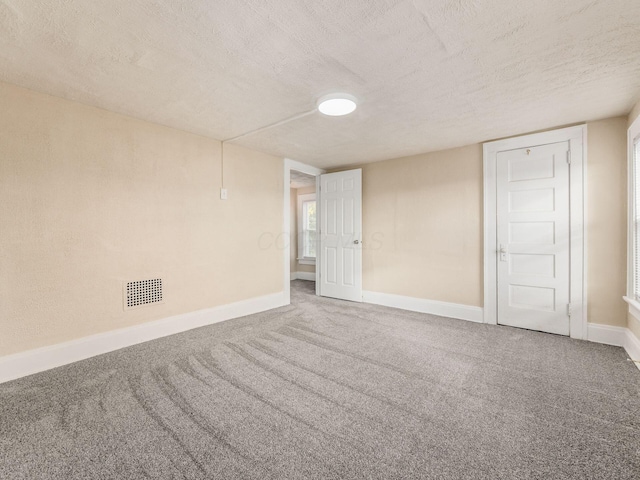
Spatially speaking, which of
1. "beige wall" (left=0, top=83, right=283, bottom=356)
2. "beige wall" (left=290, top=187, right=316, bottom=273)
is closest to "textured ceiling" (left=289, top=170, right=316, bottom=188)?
"beige wall" (left=290, top=187, right=316, bottom=273)

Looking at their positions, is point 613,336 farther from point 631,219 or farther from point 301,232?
point 301,232

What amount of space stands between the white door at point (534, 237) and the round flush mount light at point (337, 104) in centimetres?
220

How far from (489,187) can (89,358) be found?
4657 millimetres

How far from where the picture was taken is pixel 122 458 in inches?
55.4

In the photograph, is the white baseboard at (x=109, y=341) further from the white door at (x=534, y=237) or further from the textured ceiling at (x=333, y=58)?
the white door at (x=534, y=237)

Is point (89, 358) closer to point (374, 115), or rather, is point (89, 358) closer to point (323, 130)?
point (323, 130)

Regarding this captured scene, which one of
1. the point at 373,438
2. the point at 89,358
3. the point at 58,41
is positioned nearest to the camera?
the point at 373,438

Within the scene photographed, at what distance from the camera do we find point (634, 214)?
8.53 feet

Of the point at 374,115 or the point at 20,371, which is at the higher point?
the point at 374,115

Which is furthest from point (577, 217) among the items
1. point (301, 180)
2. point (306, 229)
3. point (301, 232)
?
point (301, 232)

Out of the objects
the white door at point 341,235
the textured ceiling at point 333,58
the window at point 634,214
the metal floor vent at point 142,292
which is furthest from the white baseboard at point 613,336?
the metal floor vent at point 142,292

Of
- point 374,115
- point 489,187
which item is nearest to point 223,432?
point 374,115

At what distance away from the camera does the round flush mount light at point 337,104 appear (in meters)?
2.35

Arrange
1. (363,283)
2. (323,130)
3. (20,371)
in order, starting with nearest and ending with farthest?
(20,371) < (323,130) < (363,283)
